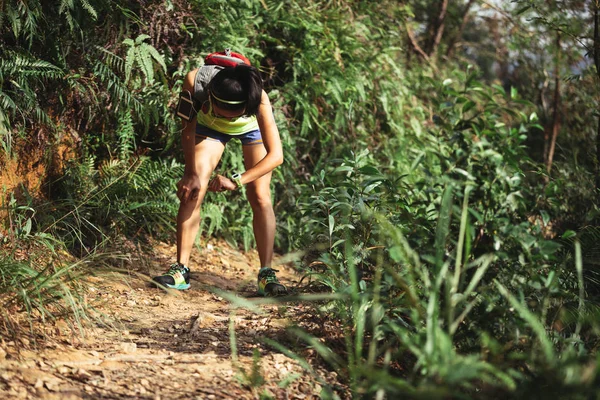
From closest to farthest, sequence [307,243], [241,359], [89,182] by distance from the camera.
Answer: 1. [241,359]
2. [307,243]
3. [89,182]

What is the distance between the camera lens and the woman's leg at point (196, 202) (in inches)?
176

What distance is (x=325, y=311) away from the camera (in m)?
3.49

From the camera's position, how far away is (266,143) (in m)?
4.38

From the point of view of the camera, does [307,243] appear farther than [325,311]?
Yes

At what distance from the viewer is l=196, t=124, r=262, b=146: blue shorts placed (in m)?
4.59

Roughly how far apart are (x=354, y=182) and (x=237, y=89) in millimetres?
958

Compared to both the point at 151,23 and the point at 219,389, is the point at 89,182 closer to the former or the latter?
the point at 151,23

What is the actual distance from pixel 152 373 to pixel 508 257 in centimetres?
165

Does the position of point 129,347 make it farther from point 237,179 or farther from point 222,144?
point 222,144

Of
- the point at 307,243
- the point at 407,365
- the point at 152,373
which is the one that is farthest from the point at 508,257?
the point at 307,243

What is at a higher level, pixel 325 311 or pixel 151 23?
pixel 151 23

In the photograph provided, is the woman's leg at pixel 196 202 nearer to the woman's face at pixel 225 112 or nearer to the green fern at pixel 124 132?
the woman's face at pixel 225 112

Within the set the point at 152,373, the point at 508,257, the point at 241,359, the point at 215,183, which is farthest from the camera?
the point at 215,183

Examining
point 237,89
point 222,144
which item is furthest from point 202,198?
point 237,89
